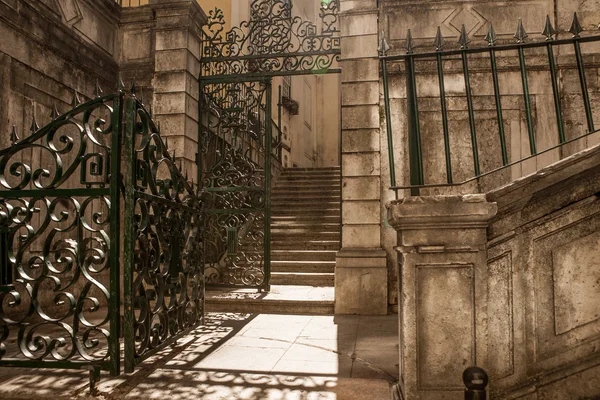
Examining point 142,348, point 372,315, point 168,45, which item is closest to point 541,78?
point 372,315

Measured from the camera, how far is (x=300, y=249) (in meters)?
9.91

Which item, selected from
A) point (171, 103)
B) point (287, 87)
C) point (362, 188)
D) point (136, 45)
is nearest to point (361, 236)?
point (362, 188)

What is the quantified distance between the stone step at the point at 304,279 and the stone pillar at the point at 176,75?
2.48 metres

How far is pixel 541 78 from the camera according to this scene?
7.00 m

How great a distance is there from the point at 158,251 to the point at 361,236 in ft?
11.4

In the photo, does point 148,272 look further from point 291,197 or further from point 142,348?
point 291,197

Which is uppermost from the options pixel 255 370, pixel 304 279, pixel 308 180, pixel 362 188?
pixel 308 180

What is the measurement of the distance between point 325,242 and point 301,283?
1.29 meters

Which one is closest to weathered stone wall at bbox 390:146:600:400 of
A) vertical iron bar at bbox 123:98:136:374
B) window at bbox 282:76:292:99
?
vertical iron bar at bbox 123:98:136:374

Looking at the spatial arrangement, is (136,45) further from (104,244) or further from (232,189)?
(104,244)

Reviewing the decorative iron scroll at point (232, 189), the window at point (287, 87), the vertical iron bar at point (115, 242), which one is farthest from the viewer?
the window at point (287, 87)

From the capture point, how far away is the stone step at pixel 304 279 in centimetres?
859

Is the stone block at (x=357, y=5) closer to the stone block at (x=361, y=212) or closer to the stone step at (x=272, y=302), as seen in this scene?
the stone block at (x=361, y=212)

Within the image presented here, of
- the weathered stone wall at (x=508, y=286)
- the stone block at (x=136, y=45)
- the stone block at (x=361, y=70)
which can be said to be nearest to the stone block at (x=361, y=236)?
the stone block at (x=361, y=70)
